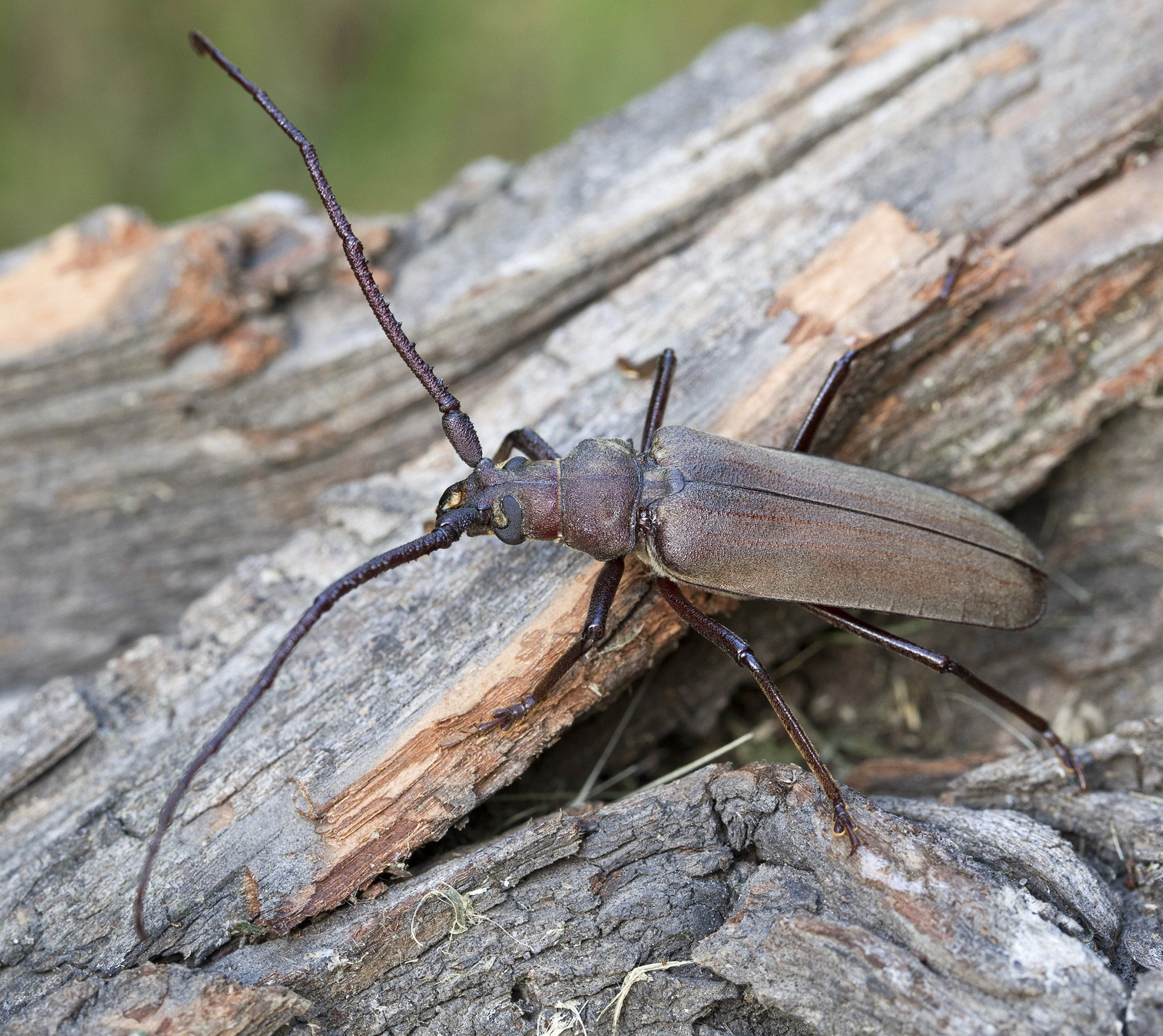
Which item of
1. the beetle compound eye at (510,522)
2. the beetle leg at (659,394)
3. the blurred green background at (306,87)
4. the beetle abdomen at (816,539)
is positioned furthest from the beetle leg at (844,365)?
the blurred green background at (306,87)

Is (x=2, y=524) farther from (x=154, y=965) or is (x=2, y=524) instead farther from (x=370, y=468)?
(x=154, y=965)

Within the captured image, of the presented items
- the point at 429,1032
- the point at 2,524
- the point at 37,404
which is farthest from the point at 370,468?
the point at 429,1032

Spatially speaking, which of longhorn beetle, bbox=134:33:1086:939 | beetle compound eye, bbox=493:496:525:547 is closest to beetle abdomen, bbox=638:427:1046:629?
longhorn beetle, bbox=134:33:1086:939

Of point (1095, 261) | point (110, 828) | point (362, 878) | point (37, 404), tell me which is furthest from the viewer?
point (37, 404)

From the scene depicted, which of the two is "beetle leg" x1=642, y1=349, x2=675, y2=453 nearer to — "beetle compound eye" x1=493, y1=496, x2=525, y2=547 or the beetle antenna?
"beetle compound eye" x1=493, y1=496, x2=525, y2=547

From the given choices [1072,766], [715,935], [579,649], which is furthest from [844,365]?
[715,935]

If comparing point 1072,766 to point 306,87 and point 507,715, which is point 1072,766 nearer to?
point 507,715

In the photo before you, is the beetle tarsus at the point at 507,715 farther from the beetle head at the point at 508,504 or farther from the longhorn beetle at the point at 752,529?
the beetle head at the point at 508,504
